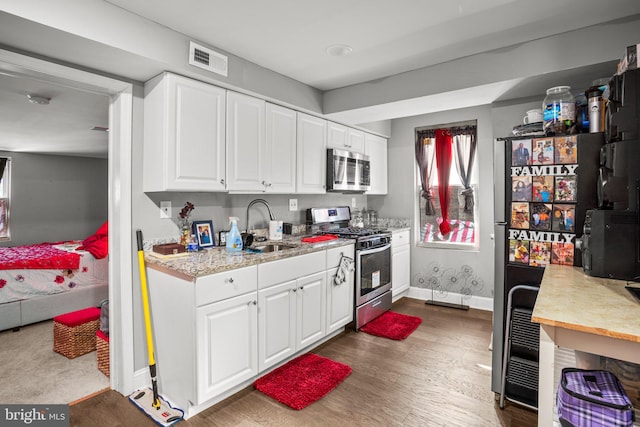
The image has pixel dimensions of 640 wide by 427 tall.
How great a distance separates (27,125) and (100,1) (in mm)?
3325

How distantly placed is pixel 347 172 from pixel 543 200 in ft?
7.04

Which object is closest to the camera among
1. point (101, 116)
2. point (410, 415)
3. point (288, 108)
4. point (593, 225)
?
point (593, 225)

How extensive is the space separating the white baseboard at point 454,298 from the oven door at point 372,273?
77 centimetres

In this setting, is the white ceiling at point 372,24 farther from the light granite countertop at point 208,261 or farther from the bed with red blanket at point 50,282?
the bed with red blanket at point 50,282

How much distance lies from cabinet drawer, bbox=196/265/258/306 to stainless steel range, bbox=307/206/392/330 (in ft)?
4.48

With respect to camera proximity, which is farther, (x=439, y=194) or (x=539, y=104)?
(x=439, y=194)

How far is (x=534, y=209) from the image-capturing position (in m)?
2.03

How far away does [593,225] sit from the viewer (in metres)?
1.64

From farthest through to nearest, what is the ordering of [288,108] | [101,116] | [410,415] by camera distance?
[101,116] → [288,108] → [410,415]

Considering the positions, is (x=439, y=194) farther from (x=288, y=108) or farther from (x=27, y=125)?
(x=27, y=125)

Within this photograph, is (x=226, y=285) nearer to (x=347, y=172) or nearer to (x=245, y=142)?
(x=245, y=142)

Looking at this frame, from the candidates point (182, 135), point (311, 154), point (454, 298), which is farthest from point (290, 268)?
point (454, 298)

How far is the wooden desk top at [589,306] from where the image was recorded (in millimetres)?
1091

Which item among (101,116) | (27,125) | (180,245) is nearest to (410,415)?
(180,245)
